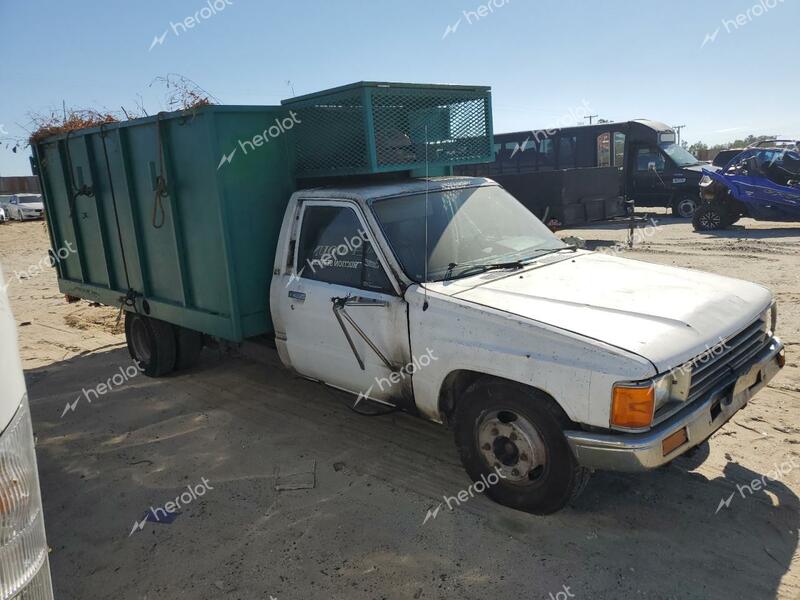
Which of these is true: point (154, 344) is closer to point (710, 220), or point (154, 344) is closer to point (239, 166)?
point (239, 166)

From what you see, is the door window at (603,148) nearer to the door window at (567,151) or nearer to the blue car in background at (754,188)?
the door window at (567,151)

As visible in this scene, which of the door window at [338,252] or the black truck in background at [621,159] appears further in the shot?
the black truck in background at [621,159]

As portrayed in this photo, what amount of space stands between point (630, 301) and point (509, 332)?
0.78 meters

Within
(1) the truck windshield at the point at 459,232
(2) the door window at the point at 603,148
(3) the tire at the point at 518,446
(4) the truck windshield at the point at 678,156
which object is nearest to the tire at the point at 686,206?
(4) the truck windshield at the point at 678,156

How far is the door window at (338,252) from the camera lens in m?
4.14

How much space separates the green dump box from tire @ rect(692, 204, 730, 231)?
11297mm

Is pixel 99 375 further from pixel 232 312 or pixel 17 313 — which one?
pixel 17 313

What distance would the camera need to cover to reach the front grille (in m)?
3.27

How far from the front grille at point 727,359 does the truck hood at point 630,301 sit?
0.24 ft

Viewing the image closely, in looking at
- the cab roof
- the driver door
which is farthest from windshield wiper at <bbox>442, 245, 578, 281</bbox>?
the cab roof

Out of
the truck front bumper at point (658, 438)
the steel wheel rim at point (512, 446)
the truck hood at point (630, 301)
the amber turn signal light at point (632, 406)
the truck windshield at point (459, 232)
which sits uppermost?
the truck windshield at point (459, 232)

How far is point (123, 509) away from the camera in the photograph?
399 cm

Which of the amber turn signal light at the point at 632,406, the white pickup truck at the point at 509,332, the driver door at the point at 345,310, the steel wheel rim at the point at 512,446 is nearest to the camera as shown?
the amber turn signal light at the point at 632,406

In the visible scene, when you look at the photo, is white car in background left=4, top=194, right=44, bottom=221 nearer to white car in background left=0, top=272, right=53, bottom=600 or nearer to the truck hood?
the truck hood
